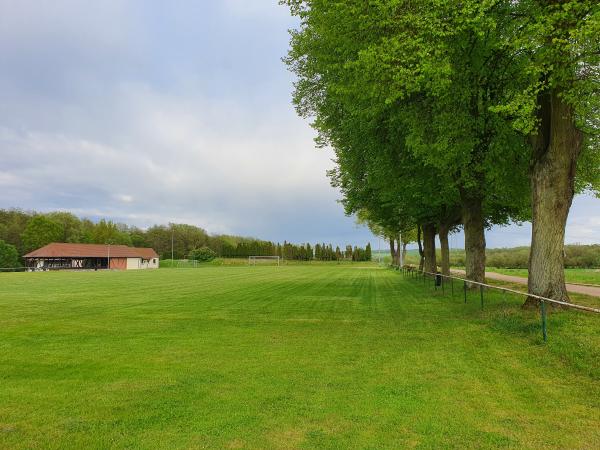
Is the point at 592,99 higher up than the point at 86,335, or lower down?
higher up

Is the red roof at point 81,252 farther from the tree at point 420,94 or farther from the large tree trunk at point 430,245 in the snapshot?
the tree at point 420,94

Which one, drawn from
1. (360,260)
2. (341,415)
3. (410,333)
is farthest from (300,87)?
(360,260)

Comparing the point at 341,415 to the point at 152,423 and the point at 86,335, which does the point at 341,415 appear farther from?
the point at 86,335

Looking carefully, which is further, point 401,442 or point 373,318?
point 373,318

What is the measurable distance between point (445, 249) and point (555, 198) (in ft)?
55.8

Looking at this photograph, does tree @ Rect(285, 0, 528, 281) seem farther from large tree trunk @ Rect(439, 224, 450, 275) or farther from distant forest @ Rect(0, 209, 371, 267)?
distant forest @ Rect(0, 209, 371, 267)

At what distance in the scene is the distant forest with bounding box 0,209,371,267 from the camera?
334 ft

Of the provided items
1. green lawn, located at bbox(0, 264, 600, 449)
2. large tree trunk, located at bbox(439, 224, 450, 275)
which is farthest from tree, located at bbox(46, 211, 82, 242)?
green lawn, located at bbox(0, 264, 600, 449)

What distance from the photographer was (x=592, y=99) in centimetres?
1134

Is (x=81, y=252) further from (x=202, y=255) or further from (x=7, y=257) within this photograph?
(x=202, y=255)

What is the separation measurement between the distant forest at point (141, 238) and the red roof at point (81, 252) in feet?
34.9

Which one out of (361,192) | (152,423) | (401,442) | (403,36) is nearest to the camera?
(401,442)

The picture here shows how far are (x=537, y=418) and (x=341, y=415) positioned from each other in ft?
7.95

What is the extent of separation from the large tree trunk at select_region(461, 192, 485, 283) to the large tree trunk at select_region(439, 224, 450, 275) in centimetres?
Result: 647
